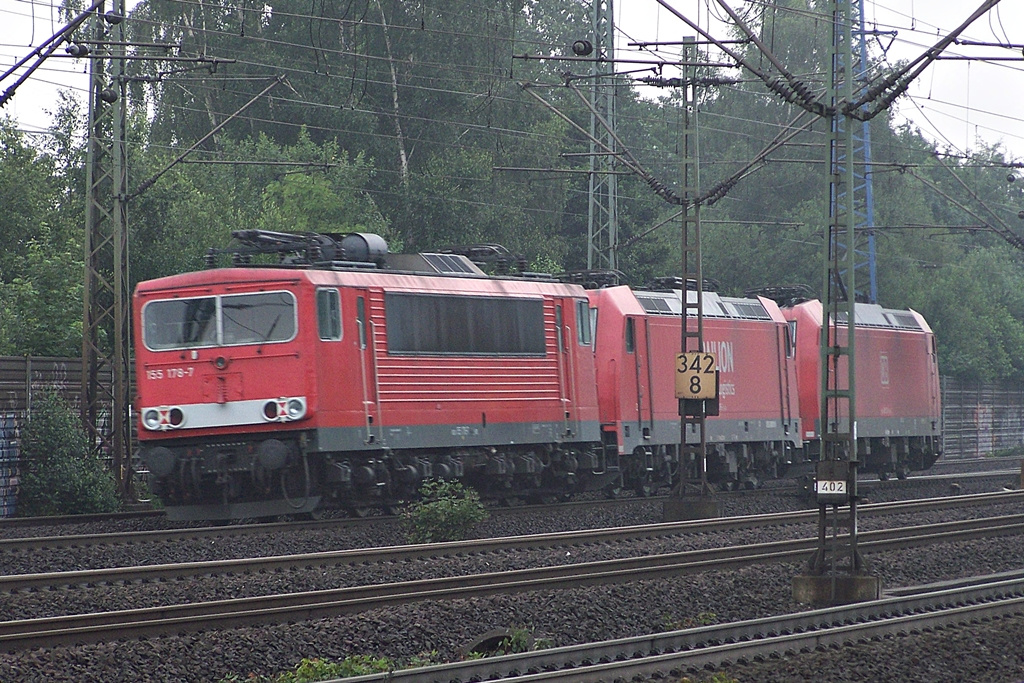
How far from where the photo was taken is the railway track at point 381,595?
1048 cm

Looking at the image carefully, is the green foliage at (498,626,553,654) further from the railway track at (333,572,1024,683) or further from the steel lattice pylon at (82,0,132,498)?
the steel lattice pylon at (82,0,132,498)

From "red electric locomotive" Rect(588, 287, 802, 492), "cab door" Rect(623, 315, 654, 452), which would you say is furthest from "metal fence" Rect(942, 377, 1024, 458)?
"cab door" Rect(623, 315, 654, 452)

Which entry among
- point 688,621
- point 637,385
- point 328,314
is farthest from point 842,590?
point 637,385

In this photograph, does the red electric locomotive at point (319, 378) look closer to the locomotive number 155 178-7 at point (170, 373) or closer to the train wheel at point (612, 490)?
the locomotive number 155 178-7 at point (170, 373)

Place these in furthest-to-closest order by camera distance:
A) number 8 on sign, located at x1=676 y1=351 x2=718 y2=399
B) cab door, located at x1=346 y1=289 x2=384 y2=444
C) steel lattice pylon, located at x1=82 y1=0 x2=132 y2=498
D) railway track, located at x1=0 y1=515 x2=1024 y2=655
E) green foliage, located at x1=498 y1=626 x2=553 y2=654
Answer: steel lattice pylon, located at x1=82 y1=0 x2=132 y2=498 < number 8 on sign, located at x1=676 y1=351 x2=718 y2=399 < cab door, located at x1=346 y1=289 x2=384 y2=444 < green foliage, located at x1=498 y1=626 x2=553 y2=654 < railway track, located at x1=0 y1=515 x2=1024 y2=655

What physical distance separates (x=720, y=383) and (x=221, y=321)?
471 inches

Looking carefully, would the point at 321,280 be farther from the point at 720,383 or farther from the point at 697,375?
the point at 720,383

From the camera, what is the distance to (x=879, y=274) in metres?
59.9

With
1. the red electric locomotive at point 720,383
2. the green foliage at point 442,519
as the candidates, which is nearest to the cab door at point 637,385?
the red electric locomotive at point 720,383

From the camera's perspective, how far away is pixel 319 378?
60.3ft

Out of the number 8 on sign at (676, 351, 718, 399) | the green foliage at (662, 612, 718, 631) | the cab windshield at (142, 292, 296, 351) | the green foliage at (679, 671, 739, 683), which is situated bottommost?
the green foliage at (662, 612, 718, 631)

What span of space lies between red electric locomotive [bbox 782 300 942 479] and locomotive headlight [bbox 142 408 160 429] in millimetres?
14985

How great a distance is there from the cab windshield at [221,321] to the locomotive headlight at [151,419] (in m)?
0.88

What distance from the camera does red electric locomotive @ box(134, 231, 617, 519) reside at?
18.5m
